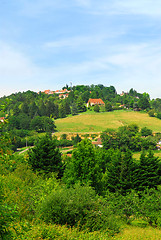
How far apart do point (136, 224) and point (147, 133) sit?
87287mm

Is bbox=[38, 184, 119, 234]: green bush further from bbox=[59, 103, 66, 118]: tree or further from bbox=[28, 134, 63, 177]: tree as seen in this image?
bbox=[59, 103, 66, 118]: tree

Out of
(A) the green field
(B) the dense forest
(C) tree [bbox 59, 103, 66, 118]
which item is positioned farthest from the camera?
(C) tree [bbox 59, 103, 66, 118]

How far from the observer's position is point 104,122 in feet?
420

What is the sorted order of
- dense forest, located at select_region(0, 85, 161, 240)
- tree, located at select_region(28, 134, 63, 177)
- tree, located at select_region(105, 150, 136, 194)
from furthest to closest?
1. tree, located at select_region(28, 134, 63, 177)
2. tree, located at select_region(105, 150, 136, 194)
3. dense forest, located at select_region(0, 85, 161, 240)

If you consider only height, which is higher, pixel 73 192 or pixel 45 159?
pixel 73 192

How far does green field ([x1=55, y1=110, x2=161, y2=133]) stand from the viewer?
381 feet

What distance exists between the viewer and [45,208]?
550 inches

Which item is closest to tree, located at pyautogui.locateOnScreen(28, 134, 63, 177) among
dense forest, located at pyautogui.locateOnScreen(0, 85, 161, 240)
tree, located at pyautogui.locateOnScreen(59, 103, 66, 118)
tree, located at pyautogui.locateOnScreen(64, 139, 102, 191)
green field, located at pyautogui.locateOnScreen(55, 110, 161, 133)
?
dense forest, located at pyautogui.locateOnScreen(0, 85, 161, 240)

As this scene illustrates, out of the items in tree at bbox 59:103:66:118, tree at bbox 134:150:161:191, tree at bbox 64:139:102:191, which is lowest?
tree at bbox 134:150:161:191

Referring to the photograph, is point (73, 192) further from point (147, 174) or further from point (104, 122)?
point (104, 122)

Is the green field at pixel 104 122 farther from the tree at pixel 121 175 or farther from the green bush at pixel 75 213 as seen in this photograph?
the green bush at pixel 75 213

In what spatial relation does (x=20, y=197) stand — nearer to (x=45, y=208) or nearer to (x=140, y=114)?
(x=45, y=208)

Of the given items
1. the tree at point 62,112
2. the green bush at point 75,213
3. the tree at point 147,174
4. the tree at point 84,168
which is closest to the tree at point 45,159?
the tree at point 84,168

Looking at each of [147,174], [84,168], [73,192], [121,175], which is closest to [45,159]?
[84,168]
